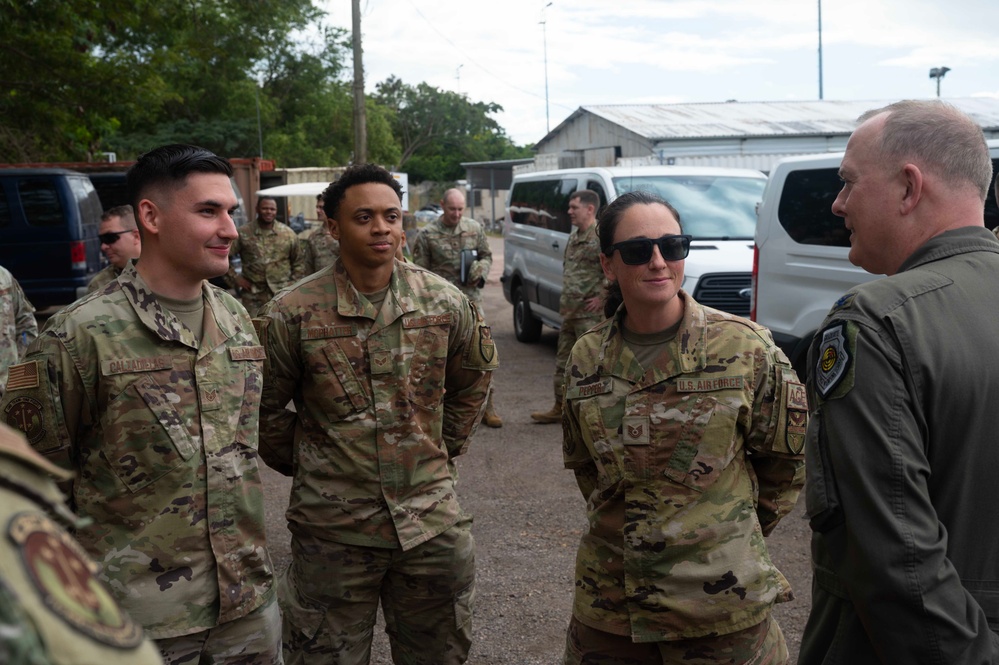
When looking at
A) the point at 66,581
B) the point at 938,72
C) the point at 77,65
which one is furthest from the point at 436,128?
the point at 66,581

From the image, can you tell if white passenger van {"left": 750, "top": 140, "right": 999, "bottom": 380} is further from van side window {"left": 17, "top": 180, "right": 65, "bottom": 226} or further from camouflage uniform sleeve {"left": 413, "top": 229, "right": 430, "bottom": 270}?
van side window {"left": 17, "top": 180, "right": 65, "bottom": 226}

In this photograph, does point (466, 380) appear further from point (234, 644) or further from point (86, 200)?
point (86, 200)

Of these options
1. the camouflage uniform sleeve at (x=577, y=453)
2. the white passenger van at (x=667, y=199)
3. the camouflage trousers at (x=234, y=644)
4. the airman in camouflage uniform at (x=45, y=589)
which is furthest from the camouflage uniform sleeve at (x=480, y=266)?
the airman in camouflage uniform at (x=45, y=589)

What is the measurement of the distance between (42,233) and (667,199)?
8.57 meters

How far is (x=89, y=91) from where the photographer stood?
13.5 meters

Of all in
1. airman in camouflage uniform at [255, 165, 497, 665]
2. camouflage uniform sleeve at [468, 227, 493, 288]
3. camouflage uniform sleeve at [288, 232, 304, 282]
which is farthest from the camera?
camouflage uniform sleeve at [288, 232, 304, 282]

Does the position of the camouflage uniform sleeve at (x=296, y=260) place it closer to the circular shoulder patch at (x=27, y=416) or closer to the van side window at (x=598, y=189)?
the van side window at (x=598, y=189)

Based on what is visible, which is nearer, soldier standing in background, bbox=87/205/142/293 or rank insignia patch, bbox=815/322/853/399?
rank insignia patch, bbox=815/322/853/399

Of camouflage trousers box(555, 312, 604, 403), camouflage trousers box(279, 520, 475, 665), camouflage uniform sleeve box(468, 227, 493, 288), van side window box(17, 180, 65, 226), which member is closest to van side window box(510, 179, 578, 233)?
camouflage uniform sleeve box(468, 227, 493, 288)

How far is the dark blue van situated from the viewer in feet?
39.5

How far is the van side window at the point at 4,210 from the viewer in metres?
12.1

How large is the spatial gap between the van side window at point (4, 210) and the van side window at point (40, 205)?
24 cm

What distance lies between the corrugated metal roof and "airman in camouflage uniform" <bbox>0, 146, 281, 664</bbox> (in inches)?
803

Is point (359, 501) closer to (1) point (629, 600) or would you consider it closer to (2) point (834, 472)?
(1) point (629, 600)
